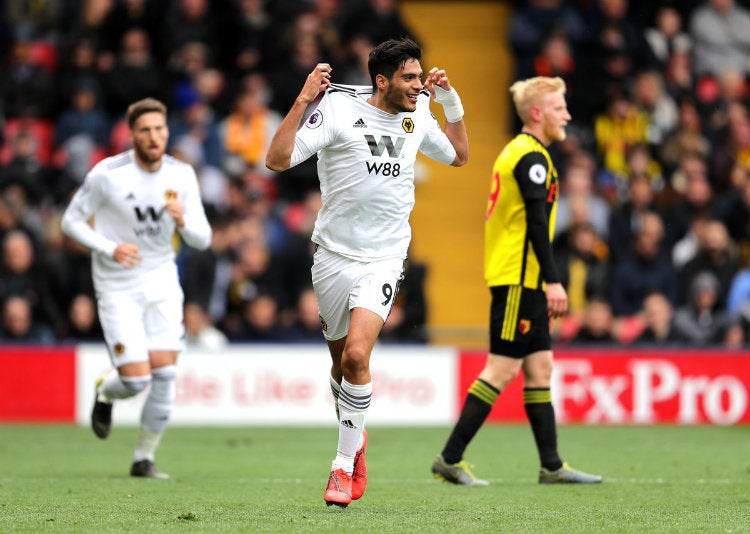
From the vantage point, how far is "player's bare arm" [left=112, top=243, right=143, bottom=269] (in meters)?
9.40

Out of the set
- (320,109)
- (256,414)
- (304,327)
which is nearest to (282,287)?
(304,327)

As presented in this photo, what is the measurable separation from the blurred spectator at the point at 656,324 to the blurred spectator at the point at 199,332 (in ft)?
14.9

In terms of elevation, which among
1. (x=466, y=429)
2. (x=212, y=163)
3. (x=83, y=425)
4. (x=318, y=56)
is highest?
(x=318, y=56)

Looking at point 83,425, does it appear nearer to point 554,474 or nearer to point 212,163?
point 212,163

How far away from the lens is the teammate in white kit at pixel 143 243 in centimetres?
960

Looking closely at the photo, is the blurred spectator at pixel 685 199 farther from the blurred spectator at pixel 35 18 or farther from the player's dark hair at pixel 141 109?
the player's dark hair at pixel 141 109

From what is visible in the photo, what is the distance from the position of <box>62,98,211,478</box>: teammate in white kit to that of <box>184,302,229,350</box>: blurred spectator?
5.12m

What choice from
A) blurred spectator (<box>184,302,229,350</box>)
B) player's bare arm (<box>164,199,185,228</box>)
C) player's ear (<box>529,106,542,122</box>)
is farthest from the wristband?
blurred spectator (<box>184,302,229,350</box>)

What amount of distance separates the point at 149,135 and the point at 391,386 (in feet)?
19.9

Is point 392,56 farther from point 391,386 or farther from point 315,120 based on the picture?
point 391,386

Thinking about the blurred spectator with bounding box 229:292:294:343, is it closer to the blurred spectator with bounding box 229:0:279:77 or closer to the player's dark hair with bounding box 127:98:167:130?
the blurred spectator with bounding box 229:0:279:77

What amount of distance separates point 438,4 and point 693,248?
230 inches

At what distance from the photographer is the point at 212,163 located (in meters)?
17.2

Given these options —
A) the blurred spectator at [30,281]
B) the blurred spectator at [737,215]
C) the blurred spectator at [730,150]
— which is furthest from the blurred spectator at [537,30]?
the blurred spectator at [30,281]
